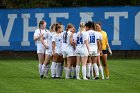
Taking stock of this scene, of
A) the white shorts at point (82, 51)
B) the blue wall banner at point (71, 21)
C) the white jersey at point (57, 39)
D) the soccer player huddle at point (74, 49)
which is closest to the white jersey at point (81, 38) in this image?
the soccer player huddle at point (74, 49)

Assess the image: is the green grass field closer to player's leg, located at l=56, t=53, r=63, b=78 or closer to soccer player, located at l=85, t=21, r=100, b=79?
soccer player, located at l=85, t=21, r=100, b=79

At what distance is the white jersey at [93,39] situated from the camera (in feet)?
78.0

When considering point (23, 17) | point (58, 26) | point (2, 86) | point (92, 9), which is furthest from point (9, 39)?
point (2, 86)

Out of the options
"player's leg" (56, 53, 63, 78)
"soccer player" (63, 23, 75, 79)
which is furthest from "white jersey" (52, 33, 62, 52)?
"soccer player" (63, 23, 75, 79)

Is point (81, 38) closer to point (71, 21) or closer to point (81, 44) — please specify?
point (81, 44)

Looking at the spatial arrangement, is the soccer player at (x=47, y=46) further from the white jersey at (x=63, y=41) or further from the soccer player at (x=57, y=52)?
the white jersey at (x=63, y=41)

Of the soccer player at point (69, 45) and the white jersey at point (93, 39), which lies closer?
the white jersey at point (93, 39)

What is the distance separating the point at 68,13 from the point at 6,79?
19.2 m

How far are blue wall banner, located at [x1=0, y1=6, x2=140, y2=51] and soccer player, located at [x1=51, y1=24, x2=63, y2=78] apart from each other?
54.3 feet

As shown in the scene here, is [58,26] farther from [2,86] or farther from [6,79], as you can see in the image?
[2,86]

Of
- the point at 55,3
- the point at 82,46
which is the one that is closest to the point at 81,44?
the point at 82,46

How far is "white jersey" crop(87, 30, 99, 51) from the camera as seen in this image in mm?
23781

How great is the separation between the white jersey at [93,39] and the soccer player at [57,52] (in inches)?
62.2

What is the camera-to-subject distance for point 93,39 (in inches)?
941
